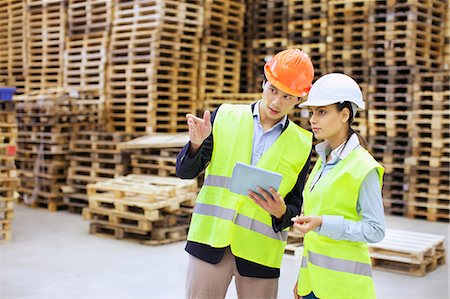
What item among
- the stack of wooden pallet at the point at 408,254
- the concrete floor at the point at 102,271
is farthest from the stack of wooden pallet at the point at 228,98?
the stack of wooden pallet at the point at 408,254

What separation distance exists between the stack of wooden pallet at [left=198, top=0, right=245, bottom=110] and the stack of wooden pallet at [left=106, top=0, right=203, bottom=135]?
10.0 inches

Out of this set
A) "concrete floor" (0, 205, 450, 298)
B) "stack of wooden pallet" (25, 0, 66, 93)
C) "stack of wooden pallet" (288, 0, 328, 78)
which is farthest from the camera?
"stack of wooden pallet" (25, 0, 66, 93)

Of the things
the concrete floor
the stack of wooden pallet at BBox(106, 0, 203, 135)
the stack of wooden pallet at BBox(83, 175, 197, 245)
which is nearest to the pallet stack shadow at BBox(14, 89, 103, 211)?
the stack of wooden pallet at BBox(106, 0, 203, 135)

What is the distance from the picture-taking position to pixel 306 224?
274 centimetres

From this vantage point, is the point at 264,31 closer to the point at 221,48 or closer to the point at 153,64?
the point at 221,48

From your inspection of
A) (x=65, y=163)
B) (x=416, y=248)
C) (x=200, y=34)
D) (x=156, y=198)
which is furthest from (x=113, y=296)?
(x=200, y=34)

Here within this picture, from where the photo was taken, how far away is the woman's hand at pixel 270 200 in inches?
114

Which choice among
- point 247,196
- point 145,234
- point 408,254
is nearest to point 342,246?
point 247,196

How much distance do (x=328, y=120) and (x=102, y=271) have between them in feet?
15.4

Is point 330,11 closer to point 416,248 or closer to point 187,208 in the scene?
point 187,208

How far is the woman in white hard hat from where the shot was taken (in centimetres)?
274

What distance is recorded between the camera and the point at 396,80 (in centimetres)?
1129

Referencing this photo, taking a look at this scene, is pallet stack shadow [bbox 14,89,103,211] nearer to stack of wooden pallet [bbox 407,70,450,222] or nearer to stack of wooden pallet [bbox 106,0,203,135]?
stack of wooden pallet [bbox 106,0,203,135]

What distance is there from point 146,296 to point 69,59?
7.27 meters
